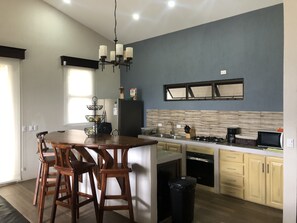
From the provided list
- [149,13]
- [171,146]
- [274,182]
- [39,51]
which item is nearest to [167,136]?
[171,146]

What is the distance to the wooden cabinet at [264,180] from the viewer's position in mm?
3510

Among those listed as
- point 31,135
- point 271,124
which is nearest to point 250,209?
point 271,124

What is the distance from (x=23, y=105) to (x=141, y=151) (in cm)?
320

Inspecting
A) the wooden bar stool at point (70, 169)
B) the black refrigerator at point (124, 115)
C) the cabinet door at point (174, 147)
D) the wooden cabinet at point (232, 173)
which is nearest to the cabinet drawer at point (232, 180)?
the wooden cabinet at point (232, 173)

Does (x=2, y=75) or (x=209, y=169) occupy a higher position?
(x=2, y=75)

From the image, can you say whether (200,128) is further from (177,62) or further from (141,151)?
(141,151)

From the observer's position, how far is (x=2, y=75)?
4.64 meters

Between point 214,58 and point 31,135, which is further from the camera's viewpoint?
point 31,135

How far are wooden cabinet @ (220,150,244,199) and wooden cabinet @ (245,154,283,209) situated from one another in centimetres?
10

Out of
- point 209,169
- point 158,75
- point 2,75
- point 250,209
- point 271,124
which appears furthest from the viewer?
point 158,75

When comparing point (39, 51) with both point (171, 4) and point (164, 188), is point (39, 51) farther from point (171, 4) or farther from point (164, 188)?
point (164, 188)

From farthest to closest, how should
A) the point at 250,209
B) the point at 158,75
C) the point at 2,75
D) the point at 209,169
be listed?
the point at 158,75, the point at 2,75, the point at 209,169, the point at 250,209

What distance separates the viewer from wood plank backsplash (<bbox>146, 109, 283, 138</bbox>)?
13.4 ft

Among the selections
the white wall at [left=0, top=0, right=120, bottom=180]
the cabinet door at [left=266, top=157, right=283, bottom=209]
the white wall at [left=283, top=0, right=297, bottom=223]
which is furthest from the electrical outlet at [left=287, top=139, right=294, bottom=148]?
the white wall at [left=0, top=0, right=120, bottom=180]
